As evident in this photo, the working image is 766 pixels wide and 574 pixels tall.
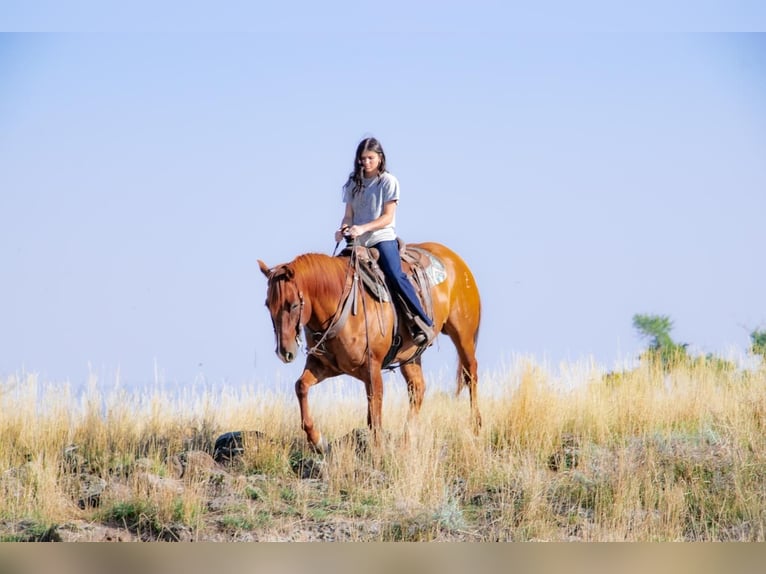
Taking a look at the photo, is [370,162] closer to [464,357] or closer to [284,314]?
[284,314]

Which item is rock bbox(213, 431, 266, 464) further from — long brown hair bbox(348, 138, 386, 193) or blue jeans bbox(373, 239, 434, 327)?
long brown hair bbox(348, 138, 386, 193)

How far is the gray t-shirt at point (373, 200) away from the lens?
389 inches

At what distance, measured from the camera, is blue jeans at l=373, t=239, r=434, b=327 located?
10062 mm

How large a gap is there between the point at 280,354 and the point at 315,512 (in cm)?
130

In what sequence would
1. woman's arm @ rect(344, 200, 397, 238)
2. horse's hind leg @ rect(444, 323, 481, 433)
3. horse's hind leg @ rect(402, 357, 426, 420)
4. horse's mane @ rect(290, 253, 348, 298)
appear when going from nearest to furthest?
1. horse's mane @ rect(290, 253, 348, 298)
2. woman's arm @ rect(344, 200, 397, 238)
3. horse's hind leg @ rect(402, 357, 426, 420)
4. horse's hind leg @ rect(444, 323, 481, 433)

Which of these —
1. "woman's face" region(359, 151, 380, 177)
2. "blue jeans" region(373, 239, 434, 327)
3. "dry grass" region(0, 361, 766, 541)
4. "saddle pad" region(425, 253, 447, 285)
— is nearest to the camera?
"dry grass" region(0, 361, 766, 541)

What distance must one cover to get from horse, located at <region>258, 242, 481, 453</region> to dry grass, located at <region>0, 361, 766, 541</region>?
0.46 m

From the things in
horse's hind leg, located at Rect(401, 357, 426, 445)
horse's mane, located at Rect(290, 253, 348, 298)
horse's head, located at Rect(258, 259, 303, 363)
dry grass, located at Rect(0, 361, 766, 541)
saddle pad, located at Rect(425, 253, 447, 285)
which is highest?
saddle pad, located at Rect(425, 253, 447, 285)

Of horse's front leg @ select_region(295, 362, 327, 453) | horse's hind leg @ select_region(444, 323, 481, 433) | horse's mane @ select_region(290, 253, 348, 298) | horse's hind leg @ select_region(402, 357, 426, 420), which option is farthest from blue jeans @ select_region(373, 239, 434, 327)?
horse's hind leg @ select_region(444, 323, 481, 433)

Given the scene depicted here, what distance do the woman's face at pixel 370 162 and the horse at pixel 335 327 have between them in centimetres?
78

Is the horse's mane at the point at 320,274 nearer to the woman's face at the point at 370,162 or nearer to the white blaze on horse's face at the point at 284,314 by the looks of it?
the white blaze on horse's face at the point at 284,314

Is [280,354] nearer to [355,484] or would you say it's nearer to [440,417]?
[355,484]

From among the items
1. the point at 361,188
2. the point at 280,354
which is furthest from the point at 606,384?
the point at 280,354

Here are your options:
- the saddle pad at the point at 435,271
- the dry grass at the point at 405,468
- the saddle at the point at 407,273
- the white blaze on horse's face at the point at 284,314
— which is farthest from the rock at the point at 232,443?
the saddle pad at the point at 435,271
